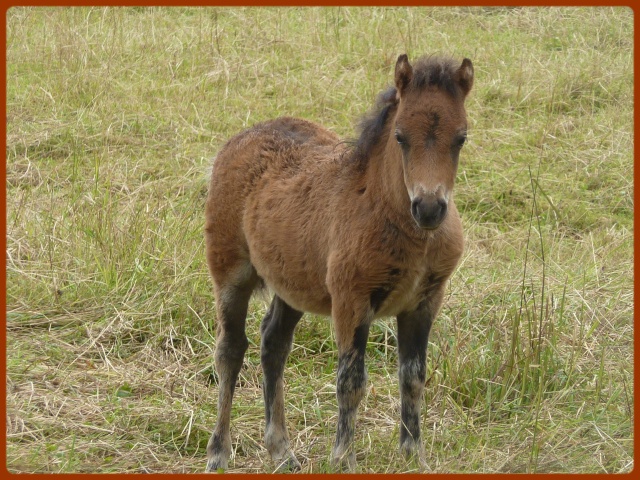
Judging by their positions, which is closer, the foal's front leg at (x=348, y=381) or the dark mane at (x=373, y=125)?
the foal's front leg at (x=348, y=381)

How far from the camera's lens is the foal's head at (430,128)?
4090 millimetres

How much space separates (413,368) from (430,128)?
1261mm

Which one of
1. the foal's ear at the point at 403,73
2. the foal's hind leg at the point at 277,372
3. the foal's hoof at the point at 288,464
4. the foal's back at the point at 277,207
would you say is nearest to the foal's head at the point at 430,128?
the foal's ear at the point at 403,73

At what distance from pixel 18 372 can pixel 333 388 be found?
199 cm

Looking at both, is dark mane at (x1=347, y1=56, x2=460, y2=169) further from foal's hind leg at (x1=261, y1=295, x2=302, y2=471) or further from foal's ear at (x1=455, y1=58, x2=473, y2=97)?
foal's hind leg at (x1=261, y1=295, x2=302, y2=471)

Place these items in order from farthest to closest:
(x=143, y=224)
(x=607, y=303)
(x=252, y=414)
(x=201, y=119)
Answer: (x=201, y=119) → (x=143, y=224) → (x=607, y=303) → (x=252, y=414)

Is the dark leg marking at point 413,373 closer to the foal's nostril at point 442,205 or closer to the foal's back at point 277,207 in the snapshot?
the foal's back at point 277,207

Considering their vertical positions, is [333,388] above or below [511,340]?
below

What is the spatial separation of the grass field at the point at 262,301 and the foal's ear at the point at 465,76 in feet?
4.51

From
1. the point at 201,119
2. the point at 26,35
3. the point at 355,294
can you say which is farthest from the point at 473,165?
the point at 26,35

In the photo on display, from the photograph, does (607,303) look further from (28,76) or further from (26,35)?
(26,35)

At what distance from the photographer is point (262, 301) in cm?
640

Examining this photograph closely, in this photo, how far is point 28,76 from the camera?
10031 mm

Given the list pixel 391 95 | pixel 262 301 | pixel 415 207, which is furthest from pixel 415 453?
pixel 262 301
